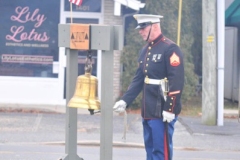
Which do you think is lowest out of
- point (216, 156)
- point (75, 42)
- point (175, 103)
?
point (216, 156)

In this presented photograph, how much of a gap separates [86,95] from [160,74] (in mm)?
1085

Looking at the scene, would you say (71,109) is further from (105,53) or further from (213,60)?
(213,60)

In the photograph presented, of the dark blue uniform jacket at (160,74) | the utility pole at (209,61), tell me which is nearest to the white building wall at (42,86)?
the utility pole at (209,61)

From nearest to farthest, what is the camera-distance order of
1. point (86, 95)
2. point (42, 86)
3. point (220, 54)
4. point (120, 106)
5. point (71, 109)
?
point (86, 95) < point (71, 109) < point (120, 106) < point (220, 54) < point (42, 86)

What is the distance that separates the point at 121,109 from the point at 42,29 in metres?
10.7

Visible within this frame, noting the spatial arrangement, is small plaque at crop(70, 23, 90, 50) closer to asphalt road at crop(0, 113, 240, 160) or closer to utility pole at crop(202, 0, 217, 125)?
asphalt road at crop(0, 113, 240, 160)

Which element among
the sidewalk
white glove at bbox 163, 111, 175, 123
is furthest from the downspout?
white glove at bbox 163, 111, 175, 123

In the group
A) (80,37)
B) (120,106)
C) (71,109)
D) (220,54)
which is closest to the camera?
(80,37)

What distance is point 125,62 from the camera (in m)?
18.1

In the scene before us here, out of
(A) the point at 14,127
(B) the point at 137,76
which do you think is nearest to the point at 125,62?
(A) the point at 14,127

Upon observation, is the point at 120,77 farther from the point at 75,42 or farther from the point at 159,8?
the point at 75,42

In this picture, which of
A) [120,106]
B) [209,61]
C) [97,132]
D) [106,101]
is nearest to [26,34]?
[97,132]

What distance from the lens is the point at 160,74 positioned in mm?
7781

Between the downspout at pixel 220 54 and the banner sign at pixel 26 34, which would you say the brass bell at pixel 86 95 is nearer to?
the downspout at pixel 220 54
